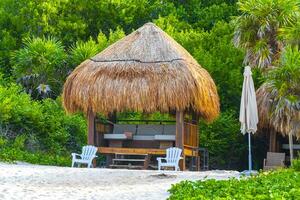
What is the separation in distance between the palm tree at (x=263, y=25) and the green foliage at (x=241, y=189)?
352 inches

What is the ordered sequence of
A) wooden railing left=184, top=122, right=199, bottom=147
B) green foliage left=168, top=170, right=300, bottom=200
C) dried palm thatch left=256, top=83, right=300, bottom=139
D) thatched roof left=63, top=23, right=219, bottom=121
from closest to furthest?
1. green foliage left=168, top=170, right=300, bottom=200
2. dried palm thatch left=256, top=83, right=300, bottom=139
3. thatched roof left=63, top=23, right=219, bottom=121
4. wooden railing left=184, top=122, right=199, bottom=147

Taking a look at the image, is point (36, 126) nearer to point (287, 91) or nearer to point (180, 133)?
point (180, 133)

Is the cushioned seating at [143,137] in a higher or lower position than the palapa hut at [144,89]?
lower

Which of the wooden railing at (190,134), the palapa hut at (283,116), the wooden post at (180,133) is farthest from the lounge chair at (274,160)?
the wooden post at (180,133)

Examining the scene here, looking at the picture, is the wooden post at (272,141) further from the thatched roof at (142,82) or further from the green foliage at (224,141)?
the thatched roof at (142,82)

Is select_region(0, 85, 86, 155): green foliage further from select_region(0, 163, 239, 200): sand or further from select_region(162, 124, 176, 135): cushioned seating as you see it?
select_region(0, 163, 239, 200): sand

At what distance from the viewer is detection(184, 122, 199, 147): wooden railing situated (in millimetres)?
20531

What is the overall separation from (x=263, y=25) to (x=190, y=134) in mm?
3641

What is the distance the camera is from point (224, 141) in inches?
921

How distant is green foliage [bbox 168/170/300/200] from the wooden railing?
26.6ft

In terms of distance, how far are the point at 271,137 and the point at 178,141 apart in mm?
4045

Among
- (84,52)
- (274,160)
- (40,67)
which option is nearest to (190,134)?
(274,160)

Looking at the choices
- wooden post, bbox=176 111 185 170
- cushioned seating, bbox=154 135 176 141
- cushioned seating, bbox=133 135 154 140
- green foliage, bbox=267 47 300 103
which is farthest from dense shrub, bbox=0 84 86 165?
green foliage, bbox=267 47 300 103

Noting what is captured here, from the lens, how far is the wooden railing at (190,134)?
20531mm
